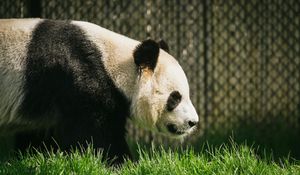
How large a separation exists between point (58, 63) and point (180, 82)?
3.08 feet

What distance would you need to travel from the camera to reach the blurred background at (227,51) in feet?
25.0

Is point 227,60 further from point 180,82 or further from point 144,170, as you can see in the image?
point 144,170

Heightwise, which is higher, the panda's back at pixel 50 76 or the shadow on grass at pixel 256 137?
the panda's back at pixel 50 76

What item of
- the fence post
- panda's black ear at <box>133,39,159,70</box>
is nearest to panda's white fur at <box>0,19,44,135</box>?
panda's black ear at <box>133,39,159,70</box>

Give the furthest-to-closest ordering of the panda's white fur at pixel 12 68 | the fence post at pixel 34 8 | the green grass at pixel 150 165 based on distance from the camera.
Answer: the fence post at pixel 34 8, the panda's white fur at pixel 12 68, the green grass at pixel 150 165

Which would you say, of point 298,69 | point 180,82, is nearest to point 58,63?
point 180,82

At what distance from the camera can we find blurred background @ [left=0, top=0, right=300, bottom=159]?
7.62m

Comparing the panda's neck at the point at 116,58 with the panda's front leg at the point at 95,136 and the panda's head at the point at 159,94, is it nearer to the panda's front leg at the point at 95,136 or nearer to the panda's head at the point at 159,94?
the panda's head at the point at 159,94

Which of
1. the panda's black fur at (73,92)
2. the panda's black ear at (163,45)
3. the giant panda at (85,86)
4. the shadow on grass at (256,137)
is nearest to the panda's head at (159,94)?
the giant panda at (85,86)

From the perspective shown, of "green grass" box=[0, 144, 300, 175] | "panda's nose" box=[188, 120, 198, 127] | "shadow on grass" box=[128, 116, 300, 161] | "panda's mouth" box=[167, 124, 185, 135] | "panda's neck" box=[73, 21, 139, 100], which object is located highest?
"panda's neck" box=[73, 21, 139, 100]

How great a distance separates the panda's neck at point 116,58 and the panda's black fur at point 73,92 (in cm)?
5

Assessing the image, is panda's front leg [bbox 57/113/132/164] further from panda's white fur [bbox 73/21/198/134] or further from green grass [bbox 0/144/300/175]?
panda's white fur [bbox 73/21/198/134]

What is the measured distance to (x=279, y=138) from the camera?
7.33 m

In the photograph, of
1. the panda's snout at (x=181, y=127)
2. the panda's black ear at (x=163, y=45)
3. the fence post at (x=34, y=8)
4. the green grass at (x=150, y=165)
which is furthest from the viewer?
the fence post at (x=34, y=8)
